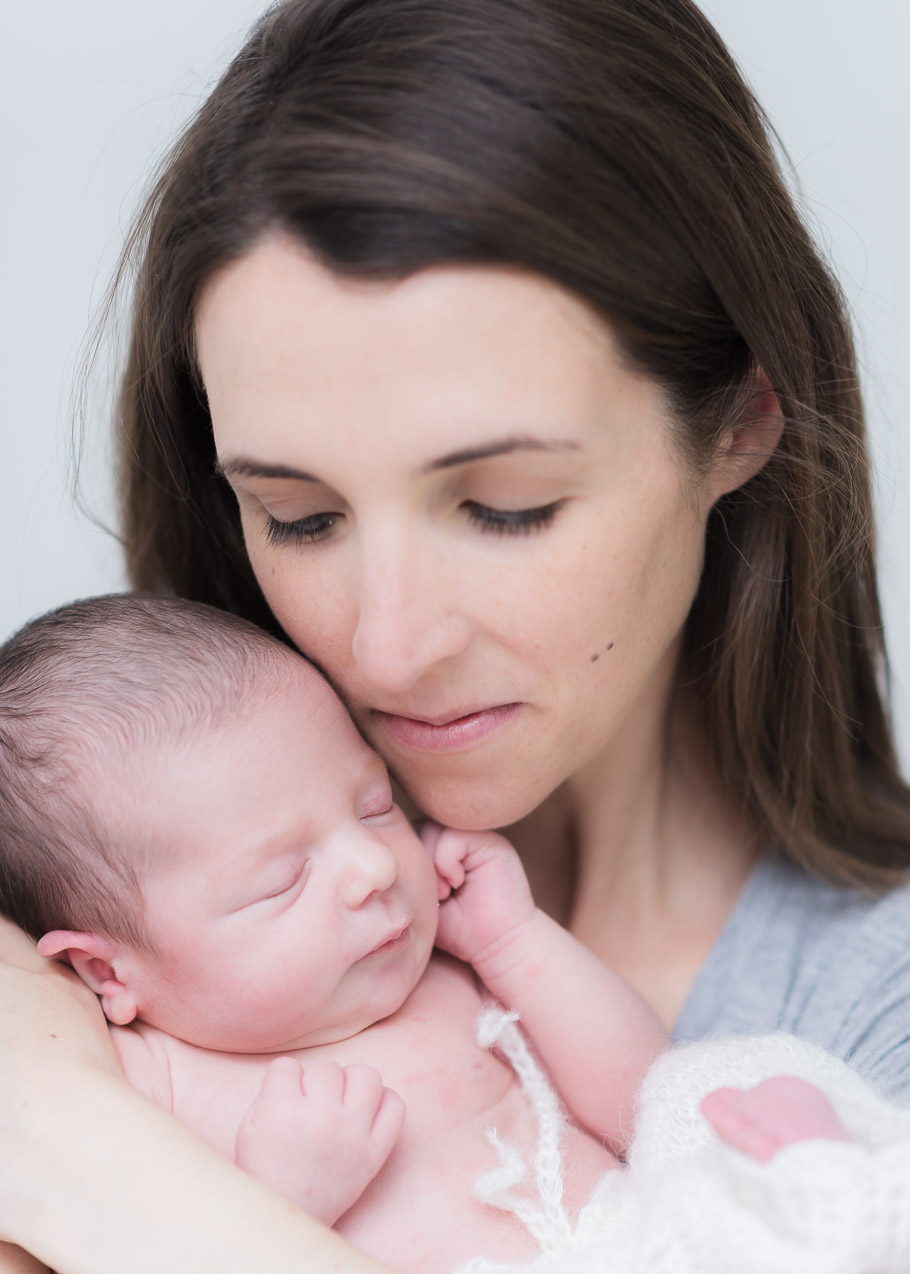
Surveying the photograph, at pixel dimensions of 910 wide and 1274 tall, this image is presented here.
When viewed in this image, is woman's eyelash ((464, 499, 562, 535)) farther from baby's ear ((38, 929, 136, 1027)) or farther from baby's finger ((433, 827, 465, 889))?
baby's ear ((38, 929, 136, 1027))

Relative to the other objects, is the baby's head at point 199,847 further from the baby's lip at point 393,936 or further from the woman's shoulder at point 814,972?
the woman's shoulder at point 814,972

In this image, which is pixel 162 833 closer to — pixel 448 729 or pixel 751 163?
pixel 448 729

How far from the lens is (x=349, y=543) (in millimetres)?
1549

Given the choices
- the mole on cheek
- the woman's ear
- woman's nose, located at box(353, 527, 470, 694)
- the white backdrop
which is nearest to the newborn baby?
woman's nose, located at box(353, 527, 470, 694)

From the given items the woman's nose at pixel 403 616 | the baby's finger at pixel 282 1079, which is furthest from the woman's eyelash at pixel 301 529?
the baby's finger at pixel 282 1079

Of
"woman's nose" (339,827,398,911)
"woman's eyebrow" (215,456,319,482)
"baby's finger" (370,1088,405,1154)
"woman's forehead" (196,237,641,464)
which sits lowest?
"baby's finger" (370,1088,405,1154)

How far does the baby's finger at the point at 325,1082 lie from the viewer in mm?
1471

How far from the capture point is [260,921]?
1.54 meters

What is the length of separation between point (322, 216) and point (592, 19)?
45cm

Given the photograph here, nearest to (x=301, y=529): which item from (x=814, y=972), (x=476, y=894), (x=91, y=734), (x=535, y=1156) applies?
(x=91, y=734)

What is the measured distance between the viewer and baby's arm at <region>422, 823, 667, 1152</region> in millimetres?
1730

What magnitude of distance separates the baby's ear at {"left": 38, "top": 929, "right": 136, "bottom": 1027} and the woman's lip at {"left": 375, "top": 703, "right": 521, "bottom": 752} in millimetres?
465

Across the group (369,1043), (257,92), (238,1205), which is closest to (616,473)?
(257,92)

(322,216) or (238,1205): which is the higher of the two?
(322,216)
